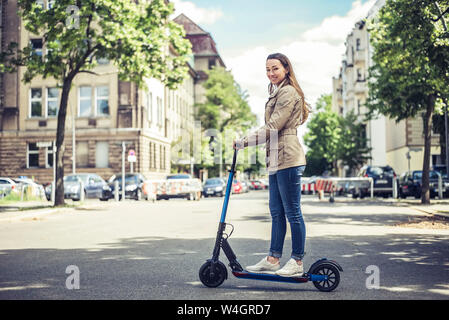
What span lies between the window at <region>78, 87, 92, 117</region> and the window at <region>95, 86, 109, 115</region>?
0.65 m

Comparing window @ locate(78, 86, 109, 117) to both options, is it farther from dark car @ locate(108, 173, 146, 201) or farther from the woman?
the woman

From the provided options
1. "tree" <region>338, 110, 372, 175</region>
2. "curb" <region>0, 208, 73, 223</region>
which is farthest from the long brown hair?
"tree" <region>338, 110, 372, 175</region>

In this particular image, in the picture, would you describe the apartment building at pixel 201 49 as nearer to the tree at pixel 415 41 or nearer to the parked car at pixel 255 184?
the parked car at pixel 255 184

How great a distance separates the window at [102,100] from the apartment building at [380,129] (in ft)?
62.1

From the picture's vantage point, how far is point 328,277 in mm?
5289

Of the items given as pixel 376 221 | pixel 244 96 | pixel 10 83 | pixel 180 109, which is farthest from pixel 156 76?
pixel 244 96

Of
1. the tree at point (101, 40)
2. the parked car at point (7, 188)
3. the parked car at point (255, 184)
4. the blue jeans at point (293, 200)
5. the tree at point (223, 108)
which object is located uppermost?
the tree at point (223, 108)

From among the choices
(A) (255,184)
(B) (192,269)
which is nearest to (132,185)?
(B) (192,269)

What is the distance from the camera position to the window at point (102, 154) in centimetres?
4512

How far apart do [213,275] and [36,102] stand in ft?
145

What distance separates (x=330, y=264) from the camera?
529 cm

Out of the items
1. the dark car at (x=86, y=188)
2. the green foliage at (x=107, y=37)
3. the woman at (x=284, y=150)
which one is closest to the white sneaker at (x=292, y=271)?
the woman at (x=284, y=150)

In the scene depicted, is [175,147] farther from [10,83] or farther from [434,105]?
[434,105]

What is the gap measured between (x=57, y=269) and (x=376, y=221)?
975cm
